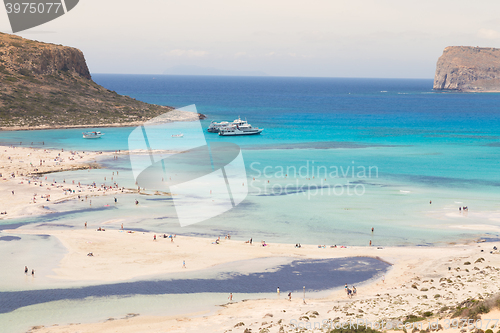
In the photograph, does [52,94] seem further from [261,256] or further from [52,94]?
[261,256]

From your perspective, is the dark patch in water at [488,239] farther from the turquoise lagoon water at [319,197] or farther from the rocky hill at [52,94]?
the rocky hill at [52,94]

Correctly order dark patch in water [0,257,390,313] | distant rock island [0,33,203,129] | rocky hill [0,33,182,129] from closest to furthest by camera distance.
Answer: dark patch in water [0,257,390,313]
distant rock island [0,33,203,129]
rocky hill [0,33,182,129]

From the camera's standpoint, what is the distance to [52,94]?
12275 cm

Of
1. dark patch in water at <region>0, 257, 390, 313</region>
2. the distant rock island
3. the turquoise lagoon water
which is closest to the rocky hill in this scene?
the distant rock island

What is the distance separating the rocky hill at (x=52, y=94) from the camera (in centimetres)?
11194

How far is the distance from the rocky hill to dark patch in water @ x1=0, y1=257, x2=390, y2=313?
87543mm

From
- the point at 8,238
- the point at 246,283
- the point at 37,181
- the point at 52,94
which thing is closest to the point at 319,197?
the point at 246,283

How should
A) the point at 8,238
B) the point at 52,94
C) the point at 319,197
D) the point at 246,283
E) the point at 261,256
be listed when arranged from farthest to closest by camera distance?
the point at 52,94 → the point at 319,197 → the point at 8,238 → the point at 261,256 → the point at 246,283

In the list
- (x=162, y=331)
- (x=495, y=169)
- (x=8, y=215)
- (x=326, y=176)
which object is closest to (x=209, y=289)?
(x=162, y=331)

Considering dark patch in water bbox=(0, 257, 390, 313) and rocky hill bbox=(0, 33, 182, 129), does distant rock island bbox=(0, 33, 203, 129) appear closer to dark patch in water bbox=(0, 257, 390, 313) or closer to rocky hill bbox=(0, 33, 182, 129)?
rocky hill bbox=(0, 33, 182, 129)

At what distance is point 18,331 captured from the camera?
84.7 feet

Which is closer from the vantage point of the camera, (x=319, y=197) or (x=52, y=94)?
(x=319, y=197)

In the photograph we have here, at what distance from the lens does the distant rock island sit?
112 m

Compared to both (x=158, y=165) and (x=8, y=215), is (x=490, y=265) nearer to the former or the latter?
(x=8, y=215)
